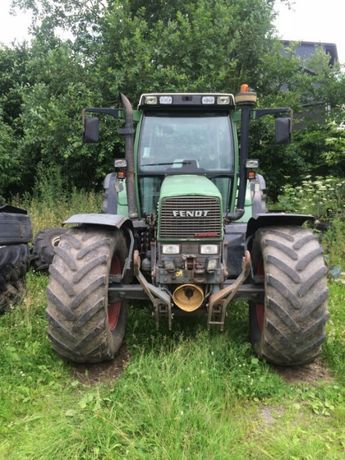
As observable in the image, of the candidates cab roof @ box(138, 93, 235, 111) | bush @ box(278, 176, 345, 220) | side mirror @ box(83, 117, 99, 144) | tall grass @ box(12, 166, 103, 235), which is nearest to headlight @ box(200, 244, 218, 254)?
cab roof @ box(138, 93, 235, 111)

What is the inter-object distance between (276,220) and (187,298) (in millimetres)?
975

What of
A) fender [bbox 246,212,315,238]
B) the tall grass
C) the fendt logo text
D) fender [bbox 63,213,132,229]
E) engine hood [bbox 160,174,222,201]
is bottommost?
the tall grass

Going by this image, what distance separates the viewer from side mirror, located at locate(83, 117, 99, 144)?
16.1ft

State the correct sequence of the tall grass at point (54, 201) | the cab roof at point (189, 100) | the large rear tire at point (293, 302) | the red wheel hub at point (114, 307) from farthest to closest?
the tall grass at point (54, 201) → the cab roof at point (189, 100) → the red wheel hub at point (114, 307) → the large rear tire at point (293, 302)

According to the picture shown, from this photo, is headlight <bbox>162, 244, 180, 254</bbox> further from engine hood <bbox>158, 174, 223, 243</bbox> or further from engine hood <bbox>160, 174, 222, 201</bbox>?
engine hood <bbox>160, 174, 222, 201</bbox>

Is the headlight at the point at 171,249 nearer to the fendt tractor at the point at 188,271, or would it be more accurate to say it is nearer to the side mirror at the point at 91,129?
the fendt tractor at the point at 188,271

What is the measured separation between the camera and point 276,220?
13.3ft

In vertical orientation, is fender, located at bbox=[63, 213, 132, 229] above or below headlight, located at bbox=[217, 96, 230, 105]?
below

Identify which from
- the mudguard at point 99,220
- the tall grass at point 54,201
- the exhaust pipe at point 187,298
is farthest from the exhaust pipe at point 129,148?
the tall grass at point 54,201

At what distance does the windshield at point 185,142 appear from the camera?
16.2 feet

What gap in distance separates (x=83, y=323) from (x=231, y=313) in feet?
5.99

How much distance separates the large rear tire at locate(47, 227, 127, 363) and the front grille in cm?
49

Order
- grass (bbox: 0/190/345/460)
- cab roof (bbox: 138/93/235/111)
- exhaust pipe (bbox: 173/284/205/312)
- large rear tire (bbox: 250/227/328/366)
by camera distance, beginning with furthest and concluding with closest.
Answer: cab roof (bbox: 138/93/235/111) < exhaust pipe (bbox: 173/284/205/312) < large rear tire (bbox: 250/227/328/366) < grass (bbox: 0/190/345/460)

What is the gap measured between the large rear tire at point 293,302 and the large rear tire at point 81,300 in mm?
1191
